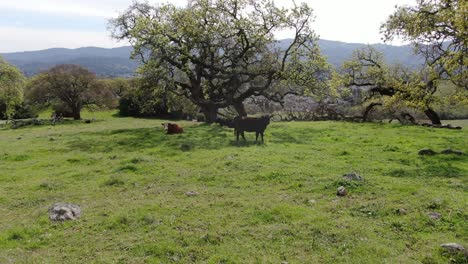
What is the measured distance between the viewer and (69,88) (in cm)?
4581

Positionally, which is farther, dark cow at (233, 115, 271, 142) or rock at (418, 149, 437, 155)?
dark cow at (233, 115, 271, 142)

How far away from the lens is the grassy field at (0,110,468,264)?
24.2 feet

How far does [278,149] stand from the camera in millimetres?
18219

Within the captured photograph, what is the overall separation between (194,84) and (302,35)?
1034 centimetres

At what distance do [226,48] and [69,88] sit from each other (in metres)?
26.0

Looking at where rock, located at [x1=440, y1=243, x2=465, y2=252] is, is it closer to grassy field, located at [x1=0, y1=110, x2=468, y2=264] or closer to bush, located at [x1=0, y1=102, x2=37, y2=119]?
grassy field, located at [x1=0, y1=110, x2=468, y2=264]

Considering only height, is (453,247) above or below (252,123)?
below

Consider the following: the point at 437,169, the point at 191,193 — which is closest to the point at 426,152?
the point at 437,169

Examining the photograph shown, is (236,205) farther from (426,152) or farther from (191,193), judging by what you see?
(426,152)

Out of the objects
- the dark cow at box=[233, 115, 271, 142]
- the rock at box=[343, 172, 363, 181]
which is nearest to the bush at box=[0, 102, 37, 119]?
the dark cow at box=[233, 115, 271, 142]

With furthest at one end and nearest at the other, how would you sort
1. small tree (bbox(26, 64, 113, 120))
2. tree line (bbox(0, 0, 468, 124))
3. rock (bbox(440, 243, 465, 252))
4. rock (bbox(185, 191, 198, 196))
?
small tree (bbox(26, 64, 113, 120)) < tree line (bbox(0, 0, 468, 124)) < rock (bbox(185, 191, 198, 196)) < rock (bbox(440, 243, 465, 252))

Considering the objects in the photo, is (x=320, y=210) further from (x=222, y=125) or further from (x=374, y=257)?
(x=222, y=125)

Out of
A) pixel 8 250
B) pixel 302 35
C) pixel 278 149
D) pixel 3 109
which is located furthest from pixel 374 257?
pixel 3 109

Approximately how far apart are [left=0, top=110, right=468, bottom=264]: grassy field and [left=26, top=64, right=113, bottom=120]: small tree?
29.2m
